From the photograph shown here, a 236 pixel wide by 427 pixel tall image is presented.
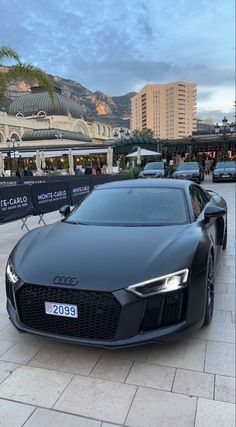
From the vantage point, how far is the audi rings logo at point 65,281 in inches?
107

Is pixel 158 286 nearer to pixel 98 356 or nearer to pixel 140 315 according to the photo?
pixel 140 315

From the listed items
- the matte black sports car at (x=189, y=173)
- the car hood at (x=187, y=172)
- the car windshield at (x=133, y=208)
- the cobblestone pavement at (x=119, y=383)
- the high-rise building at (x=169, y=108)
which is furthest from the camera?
the high-rise building at (x=169, y=108)

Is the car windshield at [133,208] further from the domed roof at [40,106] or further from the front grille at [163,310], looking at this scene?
the domed roof at [40,106]

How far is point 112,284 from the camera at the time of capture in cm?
264

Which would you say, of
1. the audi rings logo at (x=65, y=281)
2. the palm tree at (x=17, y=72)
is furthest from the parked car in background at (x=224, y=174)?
the audi rings logo at (x=65, y=281)

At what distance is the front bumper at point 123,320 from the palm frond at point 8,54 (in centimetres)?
1141

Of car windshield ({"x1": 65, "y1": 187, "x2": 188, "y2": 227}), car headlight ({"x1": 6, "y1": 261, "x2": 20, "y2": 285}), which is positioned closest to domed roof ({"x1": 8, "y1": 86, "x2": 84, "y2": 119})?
car windshield ({"x1": 65, "y1": 187, "x2": 188, "y2": 227})

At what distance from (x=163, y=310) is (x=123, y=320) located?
32cm

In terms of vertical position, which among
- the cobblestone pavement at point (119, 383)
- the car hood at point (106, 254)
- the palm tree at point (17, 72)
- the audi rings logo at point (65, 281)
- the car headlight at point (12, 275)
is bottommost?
the cobblestone pavement at point (119, 383)

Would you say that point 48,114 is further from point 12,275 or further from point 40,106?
point 12,275

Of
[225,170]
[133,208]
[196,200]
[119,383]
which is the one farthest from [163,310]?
[225,170]

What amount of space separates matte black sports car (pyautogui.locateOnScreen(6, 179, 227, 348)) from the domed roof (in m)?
82.8

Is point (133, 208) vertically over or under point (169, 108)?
under

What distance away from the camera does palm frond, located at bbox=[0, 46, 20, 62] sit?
1222 cm
